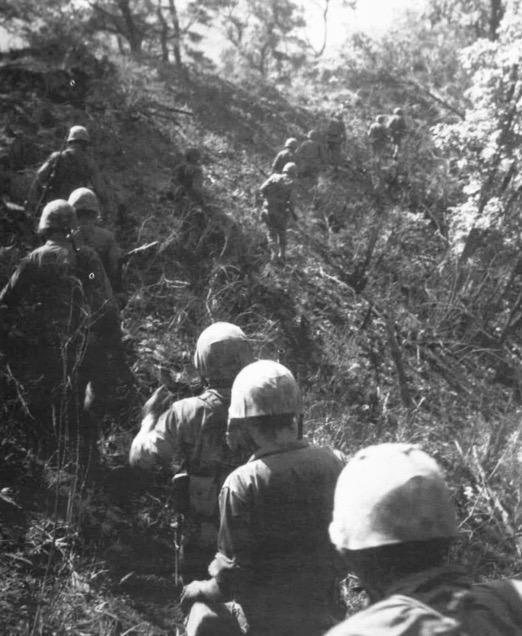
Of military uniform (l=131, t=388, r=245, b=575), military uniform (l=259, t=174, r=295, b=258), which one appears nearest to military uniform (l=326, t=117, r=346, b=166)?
military uniform (l=259, t=174, r=295, b=258)

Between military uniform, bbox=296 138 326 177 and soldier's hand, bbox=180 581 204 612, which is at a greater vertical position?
military uniform, bbox=296 138 326 177

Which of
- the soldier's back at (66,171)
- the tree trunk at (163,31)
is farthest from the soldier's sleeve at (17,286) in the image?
the tree trunk at (163,31)

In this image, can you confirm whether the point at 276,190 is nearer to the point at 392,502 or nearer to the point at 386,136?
the point at 386,136

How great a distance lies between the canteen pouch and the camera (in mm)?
3135

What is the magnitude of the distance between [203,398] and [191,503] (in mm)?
505

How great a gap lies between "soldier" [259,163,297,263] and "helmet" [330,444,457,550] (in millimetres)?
8727

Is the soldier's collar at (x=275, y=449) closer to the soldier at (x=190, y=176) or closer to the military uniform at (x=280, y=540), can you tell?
the military uniform at (x=280, y=540)

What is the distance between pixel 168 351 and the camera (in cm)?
654

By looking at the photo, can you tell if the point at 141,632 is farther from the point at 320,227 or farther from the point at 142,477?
the point at 320,227

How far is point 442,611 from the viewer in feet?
4.81

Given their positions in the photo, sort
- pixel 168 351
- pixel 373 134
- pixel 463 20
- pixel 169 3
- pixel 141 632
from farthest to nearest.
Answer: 1. pixel 169 3
2. pixel 463 20
3. pixel 373 134
4. pixel 168 351
5. pixel 141 632

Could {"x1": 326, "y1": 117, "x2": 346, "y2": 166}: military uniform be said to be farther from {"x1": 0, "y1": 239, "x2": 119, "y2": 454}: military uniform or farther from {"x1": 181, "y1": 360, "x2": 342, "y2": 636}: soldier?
{"x1": 181, "y1": 360, "x2": 342, "y2": 636}: soldier

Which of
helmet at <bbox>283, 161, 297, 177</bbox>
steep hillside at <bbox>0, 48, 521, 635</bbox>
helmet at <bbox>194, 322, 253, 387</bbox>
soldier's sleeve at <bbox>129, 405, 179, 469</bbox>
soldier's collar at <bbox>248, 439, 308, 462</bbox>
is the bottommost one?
steep hillside at <bbox>0, 48, 521, 635</bbox>

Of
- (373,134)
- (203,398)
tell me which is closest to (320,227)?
(373,134)
